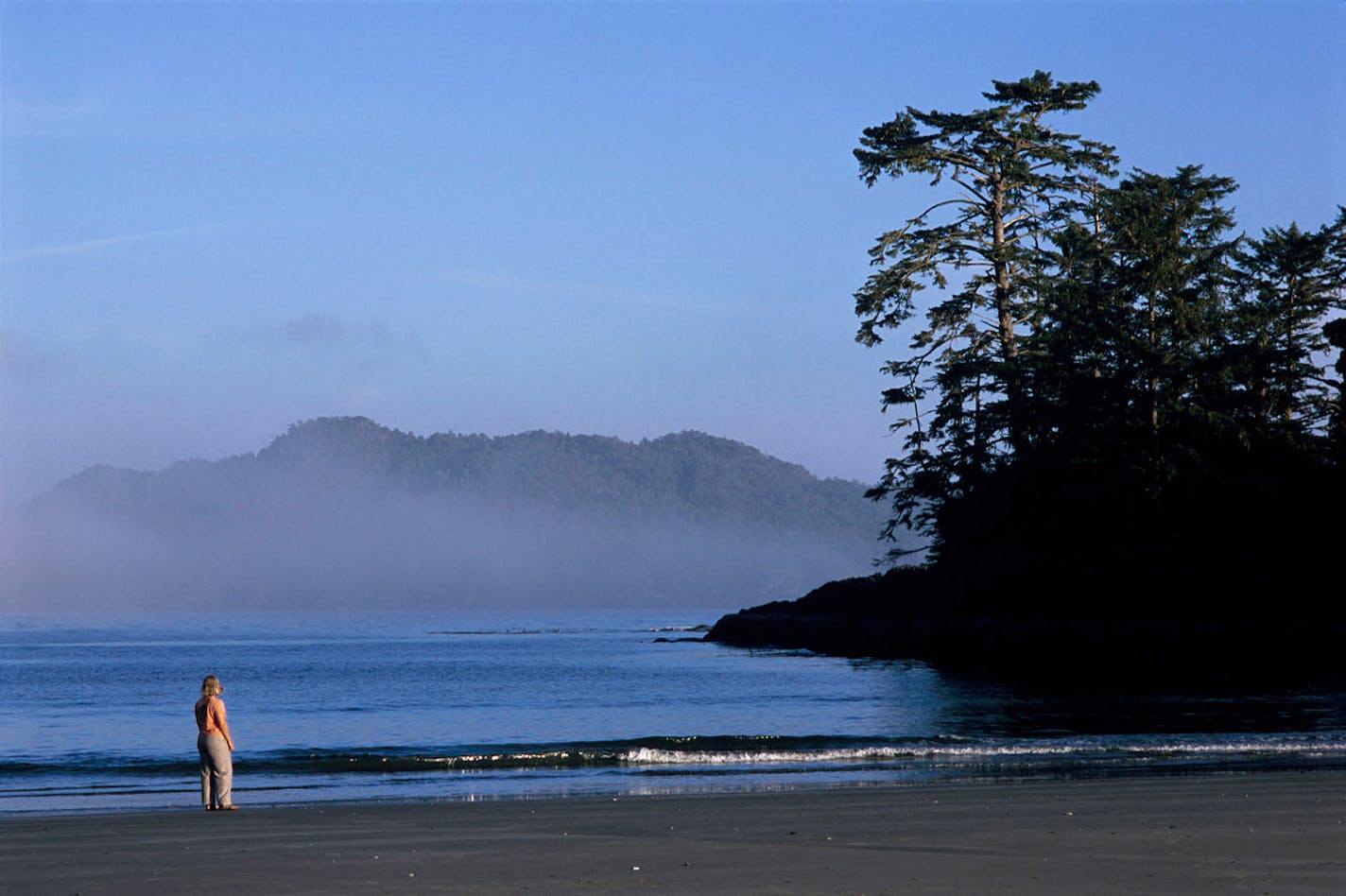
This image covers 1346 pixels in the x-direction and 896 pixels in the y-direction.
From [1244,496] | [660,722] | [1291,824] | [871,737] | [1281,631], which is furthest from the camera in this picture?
A: [1244,496]

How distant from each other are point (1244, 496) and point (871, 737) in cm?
2776

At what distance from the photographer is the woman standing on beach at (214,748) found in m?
17.3

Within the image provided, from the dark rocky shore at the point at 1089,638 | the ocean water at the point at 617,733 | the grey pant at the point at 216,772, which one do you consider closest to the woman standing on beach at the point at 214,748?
the grey pant at the point at 216,772

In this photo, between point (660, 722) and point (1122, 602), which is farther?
point (1122, 602)

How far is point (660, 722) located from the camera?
3375 cm

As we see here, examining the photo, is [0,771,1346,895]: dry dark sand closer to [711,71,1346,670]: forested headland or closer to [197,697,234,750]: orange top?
[197,697,234,750]: orange top

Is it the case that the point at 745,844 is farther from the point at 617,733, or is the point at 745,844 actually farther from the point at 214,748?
the point at 617,733

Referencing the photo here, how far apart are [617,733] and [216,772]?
14435mm

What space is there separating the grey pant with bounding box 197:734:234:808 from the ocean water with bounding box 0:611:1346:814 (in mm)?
1696

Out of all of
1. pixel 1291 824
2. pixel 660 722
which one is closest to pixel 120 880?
pixel 1291 824

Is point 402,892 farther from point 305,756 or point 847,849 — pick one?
point 305,756

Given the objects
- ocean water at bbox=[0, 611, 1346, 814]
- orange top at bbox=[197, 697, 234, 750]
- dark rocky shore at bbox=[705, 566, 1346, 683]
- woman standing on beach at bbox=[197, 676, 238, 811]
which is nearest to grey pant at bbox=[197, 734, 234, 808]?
woman standing on beach at bbox=[197, 676, 238, 811]

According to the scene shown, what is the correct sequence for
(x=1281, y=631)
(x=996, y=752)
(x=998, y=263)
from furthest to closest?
(x=998, y=263) → (x=1281, y=631) → (x=996, y=752)

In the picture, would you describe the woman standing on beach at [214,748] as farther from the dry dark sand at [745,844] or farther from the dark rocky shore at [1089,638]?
the dark rocky shore at [1089,638]
